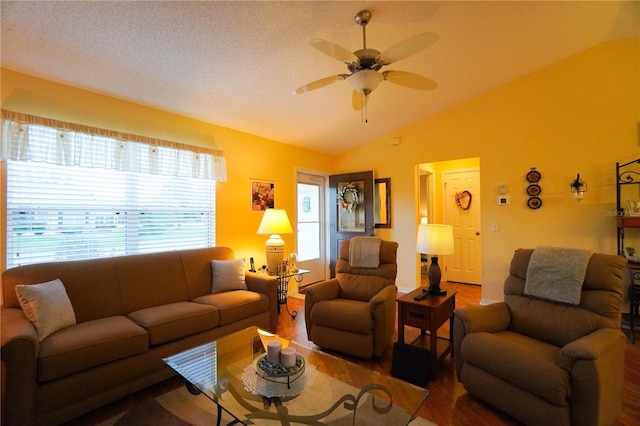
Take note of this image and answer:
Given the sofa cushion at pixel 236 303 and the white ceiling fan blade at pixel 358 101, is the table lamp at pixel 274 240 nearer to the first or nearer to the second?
the sofa cushion at pixel 236 303

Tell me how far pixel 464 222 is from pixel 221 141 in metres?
4.43

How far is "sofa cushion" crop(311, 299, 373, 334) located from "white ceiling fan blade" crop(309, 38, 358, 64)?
1.98 meters

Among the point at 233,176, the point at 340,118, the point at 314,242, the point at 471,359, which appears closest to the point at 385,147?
the point at 340,118

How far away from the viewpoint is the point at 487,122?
405 centimetres

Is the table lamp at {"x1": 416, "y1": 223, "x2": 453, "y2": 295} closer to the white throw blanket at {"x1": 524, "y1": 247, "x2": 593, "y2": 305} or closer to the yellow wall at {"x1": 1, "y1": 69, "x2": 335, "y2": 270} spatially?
the white throw blanket at {"x1": 524, "y1": 247, "x2": 593, "y2": 305}

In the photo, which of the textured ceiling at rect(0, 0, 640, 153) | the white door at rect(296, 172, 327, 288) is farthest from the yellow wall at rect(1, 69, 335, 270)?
the white door at rect(296, 172, 327, 288)

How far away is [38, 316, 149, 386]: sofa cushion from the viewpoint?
175cm

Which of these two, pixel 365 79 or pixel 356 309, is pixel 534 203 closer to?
pixel 356 309

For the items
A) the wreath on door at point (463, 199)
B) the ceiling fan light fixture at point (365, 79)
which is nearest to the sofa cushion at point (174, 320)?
the ceiling fan light fixture at point (365, 79)

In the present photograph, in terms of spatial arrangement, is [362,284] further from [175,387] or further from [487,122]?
[487,122]

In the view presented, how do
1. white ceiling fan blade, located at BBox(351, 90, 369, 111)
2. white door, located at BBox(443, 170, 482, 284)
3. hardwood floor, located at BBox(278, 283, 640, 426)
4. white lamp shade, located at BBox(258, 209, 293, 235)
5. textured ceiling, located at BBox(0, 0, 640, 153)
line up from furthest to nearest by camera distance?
white door, located at BBox(443, 170, 482, 284)
white lamp shade, located at BBox(258, 209, 293, 235)
white ceiling fan blade, located at BBox(351, 90, 369, 111)
textured ceiling, located at BBox(0, 0, 640, 153)
hardwood floor, located at BBox(278, 283, 640, 426)

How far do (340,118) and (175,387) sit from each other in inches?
137

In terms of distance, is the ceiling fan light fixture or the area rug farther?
the ceiling fan light fixture

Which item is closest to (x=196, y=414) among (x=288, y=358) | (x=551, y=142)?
(x=288, y=358)
